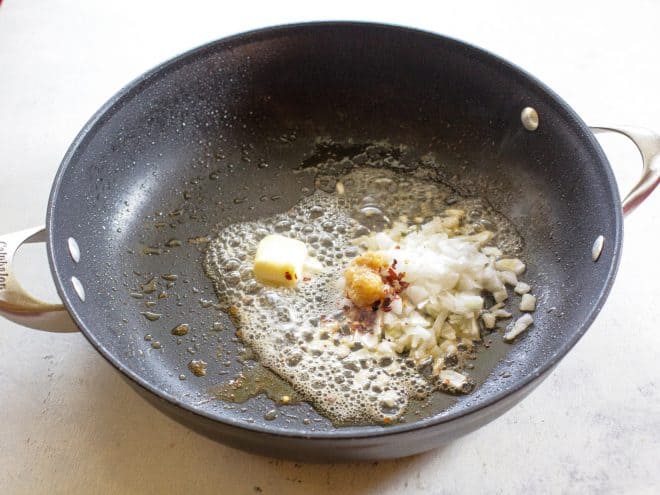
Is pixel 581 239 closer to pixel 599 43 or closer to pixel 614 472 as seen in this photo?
pixel 614 472

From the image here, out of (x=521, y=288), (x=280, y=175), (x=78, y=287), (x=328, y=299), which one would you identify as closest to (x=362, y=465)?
(x=328, y=299)

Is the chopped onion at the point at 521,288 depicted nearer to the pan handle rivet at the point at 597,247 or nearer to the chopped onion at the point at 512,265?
the chopped onion at the point at 512,265

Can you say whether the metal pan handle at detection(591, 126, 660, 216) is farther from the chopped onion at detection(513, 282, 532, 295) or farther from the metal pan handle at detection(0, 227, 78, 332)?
the metal pan handle at detection(0, 227, 78, 332)

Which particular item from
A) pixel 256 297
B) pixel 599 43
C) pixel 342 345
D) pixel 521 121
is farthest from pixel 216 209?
pixel 599 43

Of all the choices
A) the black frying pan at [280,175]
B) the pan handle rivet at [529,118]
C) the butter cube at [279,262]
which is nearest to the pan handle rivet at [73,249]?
the black frying pan at [280,175]

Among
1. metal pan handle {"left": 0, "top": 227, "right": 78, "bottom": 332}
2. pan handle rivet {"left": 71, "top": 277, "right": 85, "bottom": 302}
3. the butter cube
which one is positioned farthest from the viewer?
the butter cube

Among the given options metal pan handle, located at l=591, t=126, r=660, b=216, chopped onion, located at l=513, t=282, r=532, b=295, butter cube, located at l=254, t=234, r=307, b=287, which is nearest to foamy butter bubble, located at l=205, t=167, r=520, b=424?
butter cube, located at l=254, t=234, r=307, b=287
